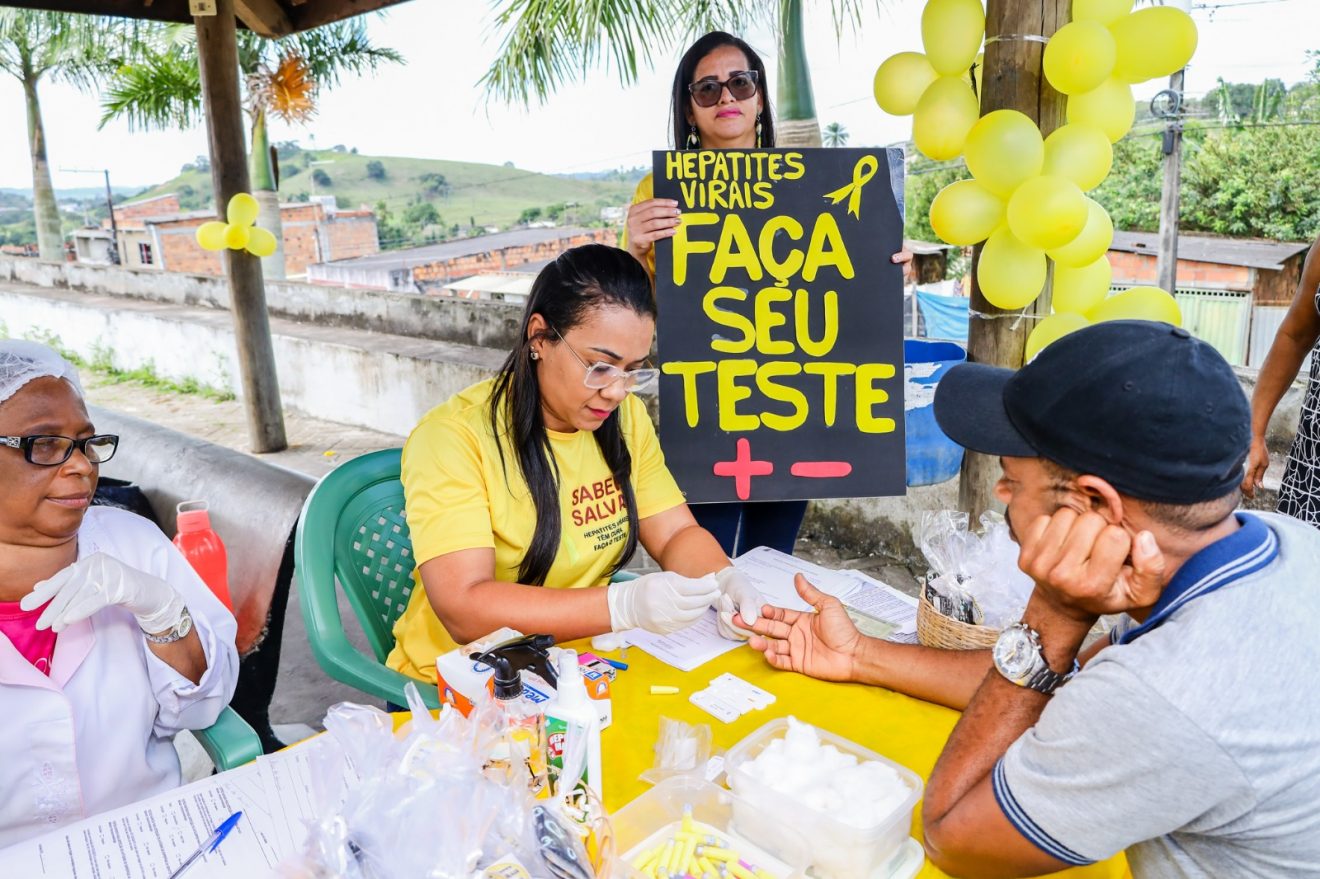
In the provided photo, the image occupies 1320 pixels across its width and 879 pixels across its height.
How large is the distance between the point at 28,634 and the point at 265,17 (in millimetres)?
5812

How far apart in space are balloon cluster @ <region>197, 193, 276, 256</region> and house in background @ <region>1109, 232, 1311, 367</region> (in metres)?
10.2

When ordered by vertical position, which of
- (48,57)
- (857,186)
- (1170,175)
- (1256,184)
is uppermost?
(48,57)

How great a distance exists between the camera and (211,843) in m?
1.21

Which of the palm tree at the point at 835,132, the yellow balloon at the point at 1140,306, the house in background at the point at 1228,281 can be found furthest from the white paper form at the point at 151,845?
the palm tree at the point at 835,132

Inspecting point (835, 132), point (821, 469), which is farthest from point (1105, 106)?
point (835, 132)

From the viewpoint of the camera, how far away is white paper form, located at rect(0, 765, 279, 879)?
45.6 inches

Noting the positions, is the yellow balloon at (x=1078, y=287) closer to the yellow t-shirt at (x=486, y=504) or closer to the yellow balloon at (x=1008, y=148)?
the yellow balloon at (x=1008, y=148)

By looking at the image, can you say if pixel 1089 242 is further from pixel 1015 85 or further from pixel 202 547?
pixel 202 547

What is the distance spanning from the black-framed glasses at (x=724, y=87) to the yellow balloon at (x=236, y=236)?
14.3 feet

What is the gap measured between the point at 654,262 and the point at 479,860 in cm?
208

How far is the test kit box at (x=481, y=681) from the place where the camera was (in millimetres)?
1305

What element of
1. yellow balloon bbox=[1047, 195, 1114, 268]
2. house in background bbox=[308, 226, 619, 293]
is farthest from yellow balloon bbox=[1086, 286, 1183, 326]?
house in background bbox=[308, 226, 619, 293]

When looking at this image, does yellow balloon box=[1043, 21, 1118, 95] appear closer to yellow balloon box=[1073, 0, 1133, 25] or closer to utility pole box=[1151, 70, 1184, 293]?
yellow balloon box=[1073, 0, 1133, 25]

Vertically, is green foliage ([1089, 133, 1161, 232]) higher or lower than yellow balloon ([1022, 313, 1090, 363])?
higher
